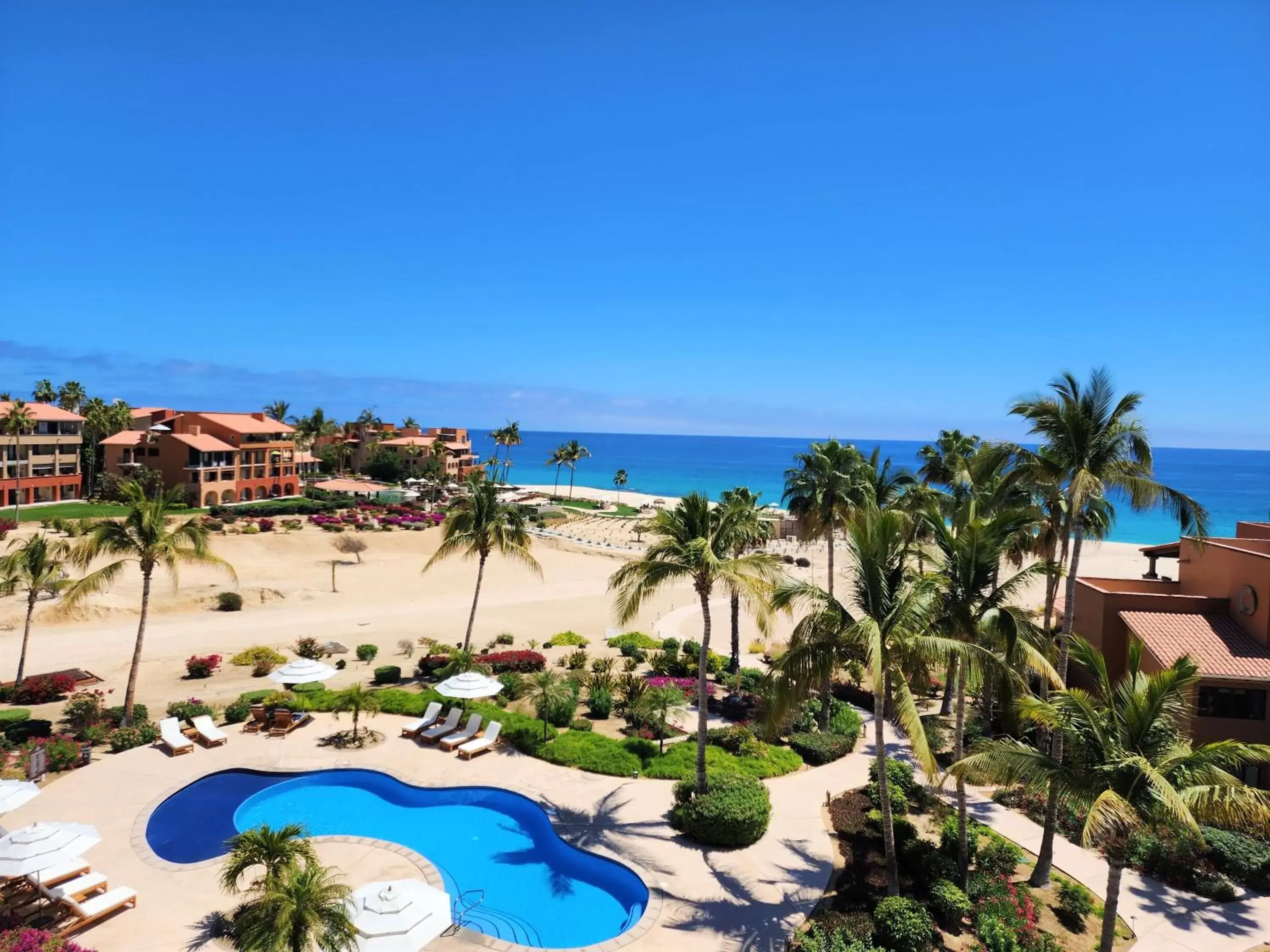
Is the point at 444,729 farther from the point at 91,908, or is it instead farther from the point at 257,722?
the point at 91,908

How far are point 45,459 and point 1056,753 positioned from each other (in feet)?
263

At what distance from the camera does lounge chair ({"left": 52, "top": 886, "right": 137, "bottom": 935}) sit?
40.0ft

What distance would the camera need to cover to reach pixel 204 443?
222 feet

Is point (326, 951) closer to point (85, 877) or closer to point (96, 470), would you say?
point (85, 877)

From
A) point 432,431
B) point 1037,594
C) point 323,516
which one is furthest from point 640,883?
point 432,431

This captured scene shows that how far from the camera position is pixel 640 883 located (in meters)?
14.3

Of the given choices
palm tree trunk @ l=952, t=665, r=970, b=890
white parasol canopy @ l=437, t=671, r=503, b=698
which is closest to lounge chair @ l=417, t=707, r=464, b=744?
white parasol canopy @ l=437, t=671, r=503, b=698

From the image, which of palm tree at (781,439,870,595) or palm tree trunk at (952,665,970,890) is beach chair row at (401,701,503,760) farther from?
palm tree trunk at (952,665,970,890)

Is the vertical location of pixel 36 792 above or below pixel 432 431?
below

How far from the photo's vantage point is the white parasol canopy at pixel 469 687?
21688 mm

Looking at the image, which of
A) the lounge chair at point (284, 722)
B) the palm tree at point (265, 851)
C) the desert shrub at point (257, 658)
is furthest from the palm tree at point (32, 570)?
the palm tree at point (265, 851)

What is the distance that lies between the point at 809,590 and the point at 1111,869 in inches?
244

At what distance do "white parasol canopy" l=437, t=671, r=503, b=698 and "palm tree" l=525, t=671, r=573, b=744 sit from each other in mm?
1370

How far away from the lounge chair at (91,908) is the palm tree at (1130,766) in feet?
51.2
